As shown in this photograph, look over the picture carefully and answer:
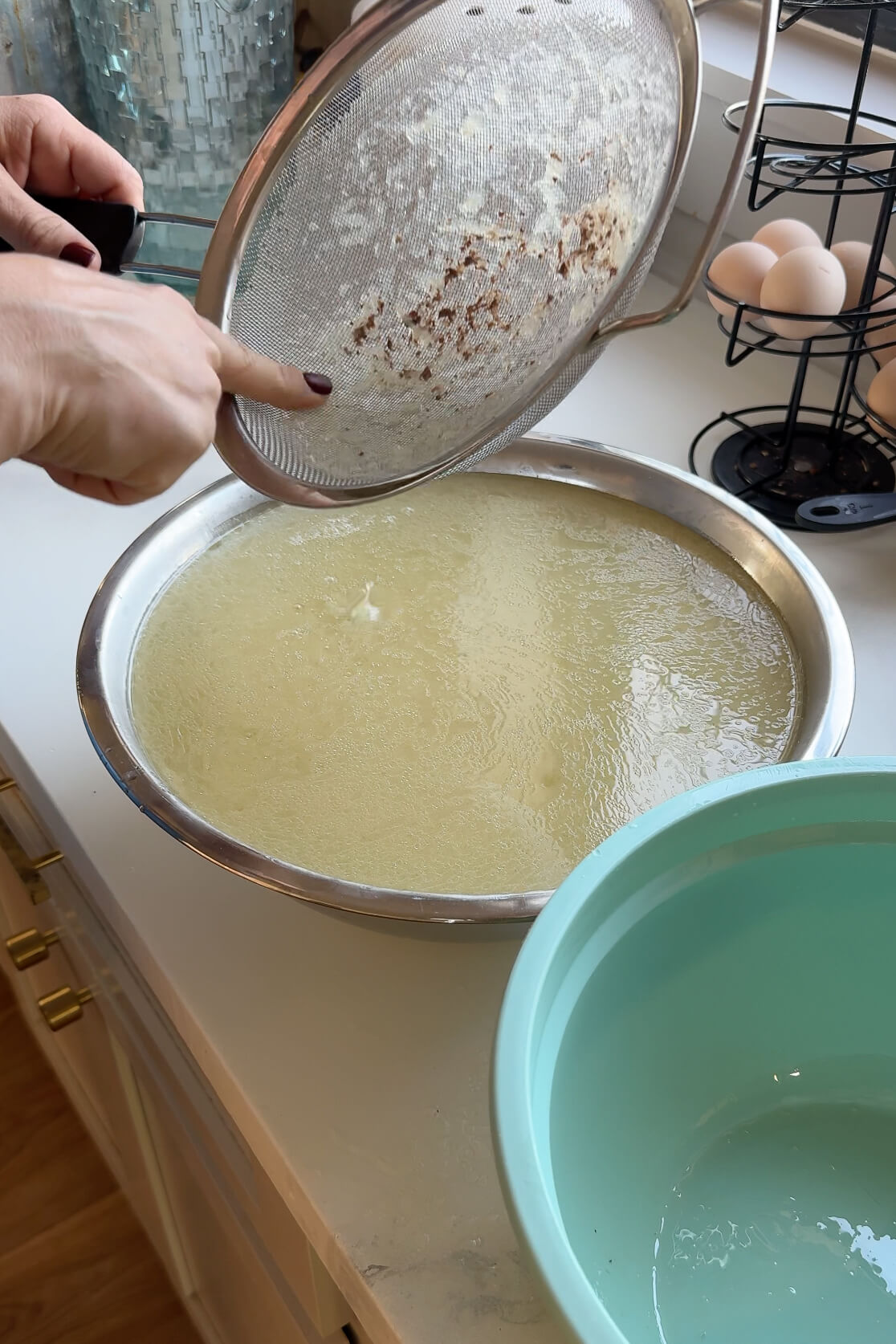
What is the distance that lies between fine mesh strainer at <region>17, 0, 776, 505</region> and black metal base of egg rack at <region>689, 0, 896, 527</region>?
0.71 ft

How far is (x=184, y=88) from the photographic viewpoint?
3.57 ft

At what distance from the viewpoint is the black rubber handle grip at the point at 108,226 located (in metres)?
0.70

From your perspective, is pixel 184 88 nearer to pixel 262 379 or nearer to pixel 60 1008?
pixel 262 379

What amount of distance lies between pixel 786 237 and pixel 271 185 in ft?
1.70

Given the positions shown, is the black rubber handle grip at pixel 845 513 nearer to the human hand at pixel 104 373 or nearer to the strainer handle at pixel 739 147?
the strainer handle at pixel 739 147

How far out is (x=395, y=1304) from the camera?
0.47 meters

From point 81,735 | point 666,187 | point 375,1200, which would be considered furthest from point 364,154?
point 375,1200

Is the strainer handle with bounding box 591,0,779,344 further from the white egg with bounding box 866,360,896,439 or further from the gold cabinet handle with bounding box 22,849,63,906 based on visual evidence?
the gold cabinet handle with bounding box 22,849,63,906

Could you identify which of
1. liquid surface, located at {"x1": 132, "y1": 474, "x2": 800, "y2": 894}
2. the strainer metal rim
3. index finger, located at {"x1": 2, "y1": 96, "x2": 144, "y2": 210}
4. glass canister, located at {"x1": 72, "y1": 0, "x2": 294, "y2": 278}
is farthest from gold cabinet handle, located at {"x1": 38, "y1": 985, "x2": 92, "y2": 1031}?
glass canister, located at {"x1": 72, "y1": 0, "x2": 294, "y2": 278}

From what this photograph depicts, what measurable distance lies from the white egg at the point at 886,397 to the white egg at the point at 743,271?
12 centimetres

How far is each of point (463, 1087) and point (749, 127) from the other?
479mm

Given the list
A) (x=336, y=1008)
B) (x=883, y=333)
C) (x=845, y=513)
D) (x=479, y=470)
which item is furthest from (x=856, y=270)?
(x=336, y=1008)

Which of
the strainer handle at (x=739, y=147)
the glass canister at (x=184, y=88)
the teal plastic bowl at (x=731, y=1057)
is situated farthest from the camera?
the glass canister at (x=184, y=88)

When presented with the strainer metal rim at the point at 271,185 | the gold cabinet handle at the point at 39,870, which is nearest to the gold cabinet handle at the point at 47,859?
the gold cabinet handle at the point at 39,870
